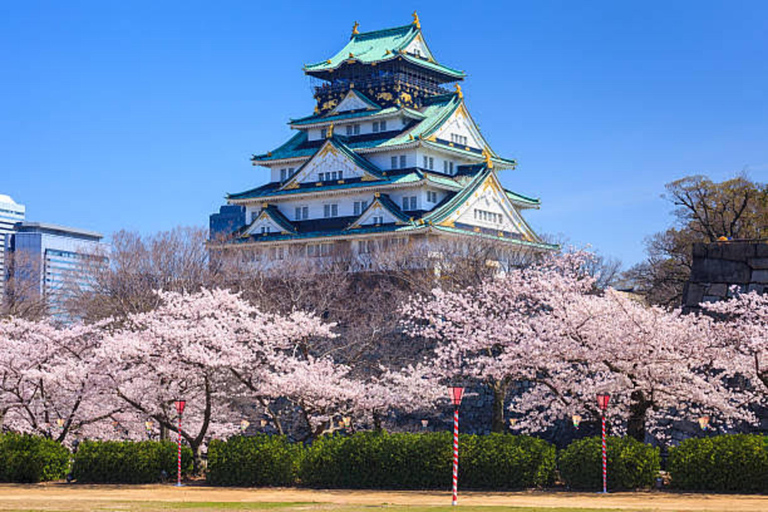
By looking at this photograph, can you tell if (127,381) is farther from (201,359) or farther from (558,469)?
(558,469)

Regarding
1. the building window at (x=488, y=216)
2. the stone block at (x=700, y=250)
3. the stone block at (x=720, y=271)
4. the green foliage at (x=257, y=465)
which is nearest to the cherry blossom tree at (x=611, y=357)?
the stone block at (x=720, y=271)

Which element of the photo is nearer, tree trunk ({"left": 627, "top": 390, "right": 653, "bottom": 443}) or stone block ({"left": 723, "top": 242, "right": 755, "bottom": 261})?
tree trunk ({"left": 627, "top": 390, "right": 653, "bottom": 443})

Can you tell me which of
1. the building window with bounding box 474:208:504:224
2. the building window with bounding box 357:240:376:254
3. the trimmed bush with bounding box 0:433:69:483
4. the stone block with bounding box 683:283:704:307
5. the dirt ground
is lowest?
the dirt ground

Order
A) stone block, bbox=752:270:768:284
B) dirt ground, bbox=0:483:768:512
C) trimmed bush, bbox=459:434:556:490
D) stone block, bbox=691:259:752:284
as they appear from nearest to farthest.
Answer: dirt ground, bbox=0:483:768:512
trimmed bush, bbox=459:434:556:490
stone block, bbox=752:270:768:284
stone block, bbox=691:259:752:284

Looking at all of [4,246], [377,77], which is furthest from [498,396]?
[4,246]

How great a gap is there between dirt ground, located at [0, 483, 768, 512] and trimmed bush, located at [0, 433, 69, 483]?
6.59ft

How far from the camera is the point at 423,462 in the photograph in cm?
3216

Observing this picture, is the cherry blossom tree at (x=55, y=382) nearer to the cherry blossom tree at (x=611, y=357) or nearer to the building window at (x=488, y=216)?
the cherry blossom tree at (x=611, y=357)

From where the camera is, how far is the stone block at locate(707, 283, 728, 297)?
36.1 meters

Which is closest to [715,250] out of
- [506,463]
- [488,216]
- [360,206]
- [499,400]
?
[499,400]

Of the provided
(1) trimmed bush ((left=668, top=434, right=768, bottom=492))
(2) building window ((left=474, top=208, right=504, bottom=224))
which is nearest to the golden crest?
(2) building window ((left=474, top=208, right=504, bottom=224))

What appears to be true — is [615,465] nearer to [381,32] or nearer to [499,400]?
[499,400]

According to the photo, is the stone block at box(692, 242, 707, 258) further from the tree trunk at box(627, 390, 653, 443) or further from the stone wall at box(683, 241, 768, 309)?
the tree trunk at box(627, 390, 653, 443)

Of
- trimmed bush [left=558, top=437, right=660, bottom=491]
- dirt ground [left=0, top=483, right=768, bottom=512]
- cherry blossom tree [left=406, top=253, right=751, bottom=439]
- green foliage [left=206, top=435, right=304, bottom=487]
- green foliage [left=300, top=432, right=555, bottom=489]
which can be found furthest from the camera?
green foliage [left=206, top=435, right=304, bottom=487]
